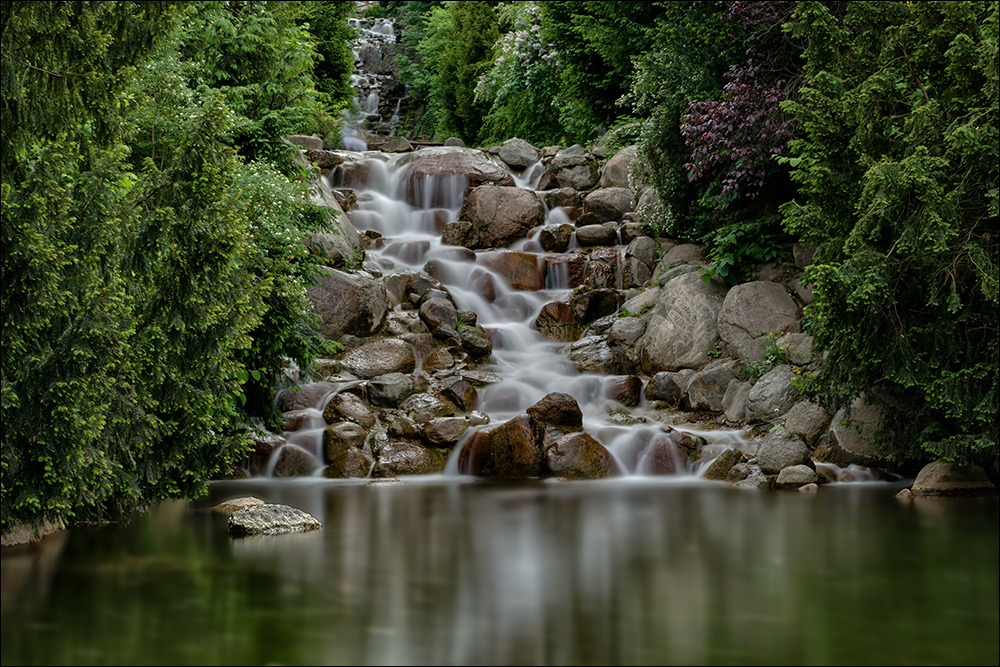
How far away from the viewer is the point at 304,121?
16219 mm

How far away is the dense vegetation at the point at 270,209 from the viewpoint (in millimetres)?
6855

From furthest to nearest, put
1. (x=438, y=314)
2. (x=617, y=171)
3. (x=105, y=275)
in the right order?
(x=617, y=171) → (x=438, y=314) → (x=105, y=275)

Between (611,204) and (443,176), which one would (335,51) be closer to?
(443,176)

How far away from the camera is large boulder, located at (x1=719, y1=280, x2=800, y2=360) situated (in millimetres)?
16344

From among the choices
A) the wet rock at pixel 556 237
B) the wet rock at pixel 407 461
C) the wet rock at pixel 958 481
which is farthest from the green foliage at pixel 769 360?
the wet rock at pixel 556 237

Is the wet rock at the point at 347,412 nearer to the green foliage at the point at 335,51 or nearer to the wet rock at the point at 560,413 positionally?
the wet rock at the point at 560,413

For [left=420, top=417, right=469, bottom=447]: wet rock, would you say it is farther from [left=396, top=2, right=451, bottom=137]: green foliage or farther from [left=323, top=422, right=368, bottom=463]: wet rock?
[left=396, top=2, right=451, bottom=137]: green foliage

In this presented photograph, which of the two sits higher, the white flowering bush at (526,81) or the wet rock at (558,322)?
the white flowering bush at (526,81)

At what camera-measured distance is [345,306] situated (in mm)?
18125

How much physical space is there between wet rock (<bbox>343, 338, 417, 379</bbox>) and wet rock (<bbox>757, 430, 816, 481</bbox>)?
6.96 m

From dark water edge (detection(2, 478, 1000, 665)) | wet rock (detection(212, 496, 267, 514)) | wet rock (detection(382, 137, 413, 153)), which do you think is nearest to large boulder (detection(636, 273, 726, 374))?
dark water edge (detection(2, 478, 1000, 665))

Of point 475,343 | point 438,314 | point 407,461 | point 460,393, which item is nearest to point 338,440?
point 407,461

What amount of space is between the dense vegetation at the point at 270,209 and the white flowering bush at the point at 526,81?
14082mm

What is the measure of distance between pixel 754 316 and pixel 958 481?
577 cm
